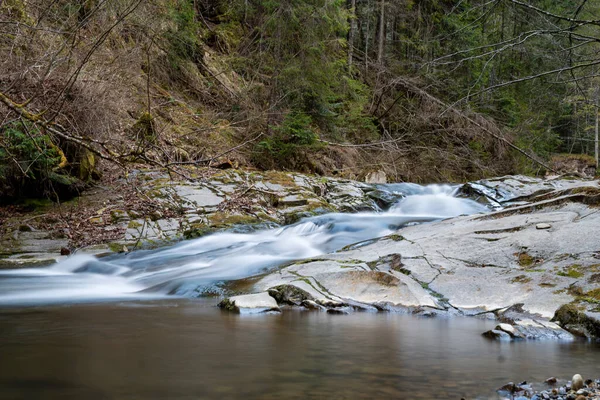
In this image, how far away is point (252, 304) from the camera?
5250 mm

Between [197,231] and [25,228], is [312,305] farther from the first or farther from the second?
[25,228]

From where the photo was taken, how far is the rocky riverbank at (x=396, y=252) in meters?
5.01

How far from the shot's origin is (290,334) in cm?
422

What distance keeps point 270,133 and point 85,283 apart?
8.20 m

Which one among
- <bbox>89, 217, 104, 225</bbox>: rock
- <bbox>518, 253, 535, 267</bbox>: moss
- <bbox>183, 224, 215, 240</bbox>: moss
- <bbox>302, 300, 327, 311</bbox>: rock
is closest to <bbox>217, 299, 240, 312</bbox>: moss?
<bbox>302, 300, 327, 311</bbox>: rock

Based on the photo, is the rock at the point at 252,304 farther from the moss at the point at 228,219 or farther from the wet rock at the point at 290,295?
the moss at the point at 228,219

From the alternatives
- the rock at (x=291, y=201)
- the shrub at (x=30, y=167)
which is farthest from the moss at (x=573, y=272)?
the shrub at (x=30, y=167)

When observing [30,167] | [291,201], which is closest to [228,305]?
[30,167]

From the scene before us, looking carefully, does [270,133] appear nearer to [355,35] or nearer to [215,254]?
[215,254]

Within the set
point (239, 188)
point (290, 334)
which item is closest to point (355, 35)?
point (239, 188)

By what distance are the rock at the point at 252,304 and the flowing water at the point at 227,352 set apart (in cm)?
16

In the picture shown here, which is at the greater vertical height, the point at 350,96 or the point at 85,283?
the point at 350,96

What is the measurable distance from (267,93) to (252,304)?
1139 centimetres

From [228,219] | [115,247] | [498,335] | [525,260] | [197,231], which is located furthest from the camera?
[228,219]
